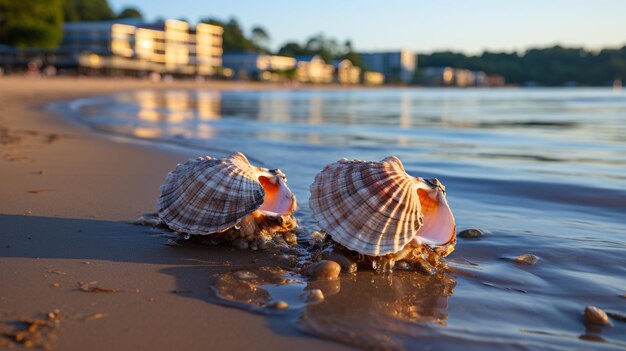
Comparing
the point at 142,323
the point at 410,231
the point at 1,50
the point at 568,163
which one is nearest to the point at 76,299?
the point at 142,323

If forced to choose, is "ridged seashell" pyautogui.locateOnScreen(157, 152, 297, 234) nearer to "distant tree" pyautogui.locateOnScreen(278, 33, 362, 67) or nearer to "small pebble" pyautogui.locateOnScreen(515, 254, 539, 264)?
"small pebble" pyautogui.locateOnScreen(515, 254, 539, 264)

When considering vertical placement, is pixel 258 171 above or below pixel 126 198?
above

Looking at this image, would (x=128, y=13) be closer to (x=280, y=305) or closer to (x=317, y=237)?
(x=317, y=237)

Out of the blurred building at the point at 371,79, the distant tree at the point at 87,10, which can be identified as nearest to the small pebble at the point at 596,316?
the distant tree at the point at 87,10

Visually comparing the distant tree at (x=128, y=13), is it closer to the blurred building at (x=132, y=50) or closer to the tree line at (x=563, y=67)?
the blurred building at (x=132, y=50)

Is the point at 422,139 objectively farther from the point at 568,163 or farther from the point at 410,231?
the point at 410,231

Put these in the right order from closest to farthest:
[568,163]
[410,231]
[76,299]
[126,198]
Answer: [76,299] < [410,231] < [126,198] < [568,163]

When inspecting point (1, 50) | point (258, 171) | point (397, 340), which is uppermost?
point (1, 50)
